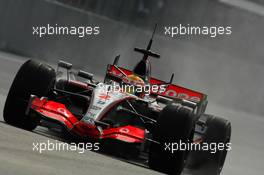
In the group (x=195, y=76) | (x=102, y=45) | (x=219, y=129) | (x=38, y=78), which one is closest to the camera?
(x=38, y=78)

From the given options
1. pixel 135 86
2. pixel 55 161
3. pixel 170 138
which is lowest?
pixel 55 161

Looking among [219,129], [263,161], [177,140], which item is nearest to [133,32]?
[263,161]

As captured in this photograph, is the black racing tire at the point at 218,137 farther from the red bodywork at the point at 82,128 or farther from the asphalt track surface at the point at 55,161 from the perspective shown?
the red bodywork at the point at 82,128

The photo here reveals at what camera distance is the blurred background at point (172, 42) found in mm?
27219

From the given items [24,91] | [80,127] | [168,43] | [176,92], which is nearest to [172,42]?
[168,43]

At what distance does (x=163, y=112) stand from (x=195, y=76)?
18.7m

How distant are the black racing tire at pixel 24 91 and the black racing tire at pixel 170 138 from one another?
1.76m

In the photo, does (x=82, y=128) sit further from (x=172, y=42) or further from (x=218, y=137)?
(x=172, y=42)

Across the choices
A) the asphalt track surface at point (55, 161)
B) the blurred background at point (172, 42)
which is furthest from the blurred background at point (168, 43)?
the asphalt track surface at point (55, 161)

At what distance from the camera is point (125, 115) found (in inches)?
528

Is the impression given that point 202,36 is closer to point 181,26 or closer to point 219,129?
point 181,26

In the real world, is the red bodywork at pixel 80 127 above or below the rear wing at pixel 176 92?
below

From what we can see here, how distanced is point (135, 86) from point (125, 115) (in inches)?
42.7

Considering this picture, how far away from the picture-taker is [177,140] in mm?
11844
